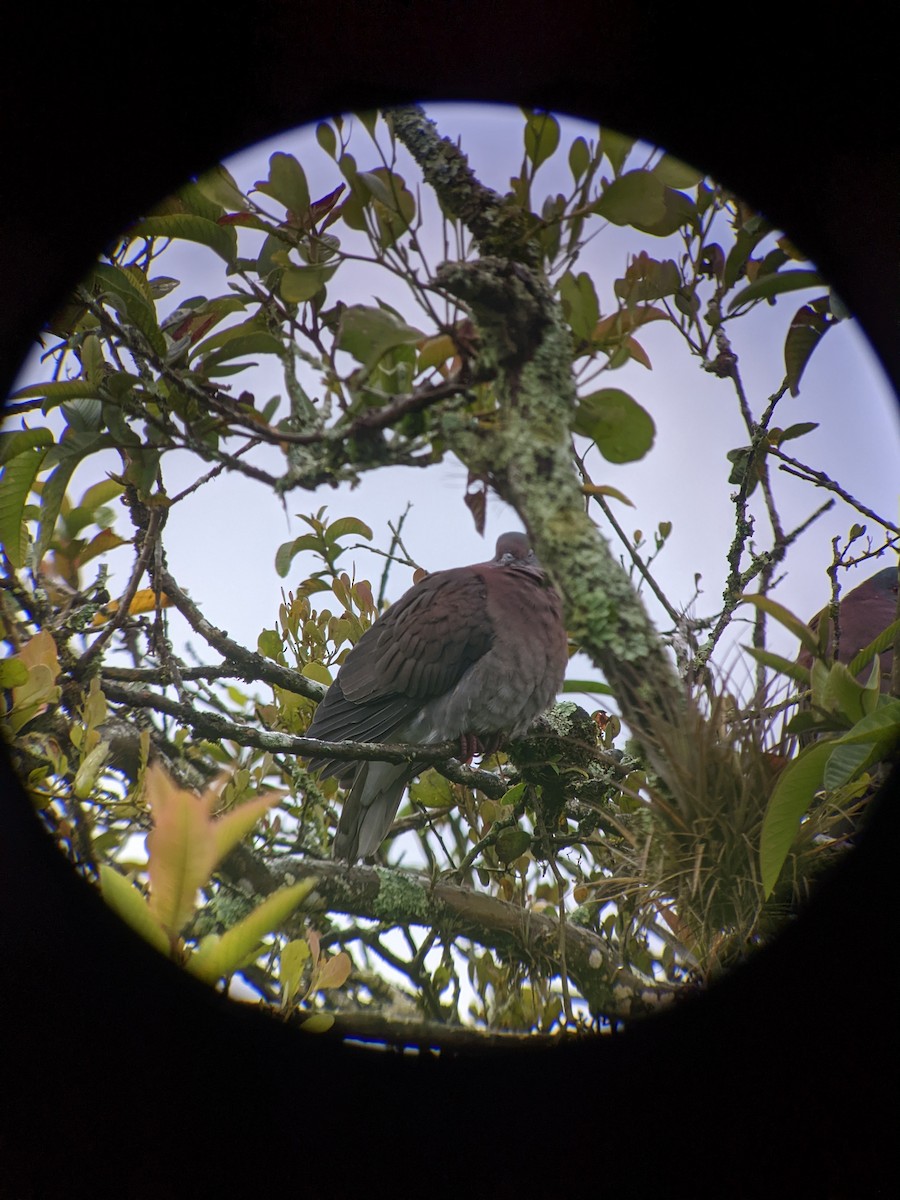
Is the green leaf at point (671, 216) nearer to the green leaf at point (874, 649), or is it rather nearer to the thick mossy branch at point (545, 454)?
the thick mossy branch at point (545, 454)

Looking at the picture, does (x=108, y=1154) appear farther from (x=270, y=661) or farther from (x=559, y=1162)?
(x=270, y=661)

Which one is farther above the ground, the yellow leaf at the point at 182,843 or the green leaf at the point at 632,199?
the green leaf at the point at 632,199

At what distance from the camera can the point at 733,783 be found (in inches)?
28.9

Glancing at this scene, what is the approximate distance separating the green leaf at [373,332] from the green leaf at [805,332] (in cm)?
44

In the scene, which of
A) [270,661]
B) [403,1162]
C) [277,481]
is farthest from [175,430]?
[403,1162]

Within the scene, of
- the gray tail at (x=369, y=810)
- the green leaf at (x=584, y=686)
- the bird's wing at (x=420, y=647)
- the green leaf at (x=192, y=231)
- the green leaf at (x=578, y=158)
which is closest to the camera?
the green leaf at (x=578, y=158)

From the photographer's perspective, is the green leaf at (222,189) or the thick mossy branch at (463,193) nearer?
the thick mossy branch at (463,193)

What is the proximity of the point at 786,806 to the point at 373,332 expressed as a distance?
52 centimetres

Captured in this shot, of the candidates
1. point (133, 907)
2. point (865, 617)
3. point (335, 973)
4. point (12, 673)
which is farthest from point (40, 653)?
point (865, 617)

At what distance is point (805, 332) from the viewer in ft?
2.80

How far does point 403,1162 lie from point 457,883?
513 mm

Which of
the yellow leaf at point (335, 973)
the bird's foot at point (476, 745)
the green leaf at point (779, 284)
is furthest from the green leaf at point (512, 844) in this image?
the green leaf at point (779, 284)

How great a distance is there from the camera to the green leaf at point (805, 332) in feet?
2.76

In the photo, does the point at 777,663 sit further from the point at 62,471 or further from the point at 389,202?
the point at 62,471
